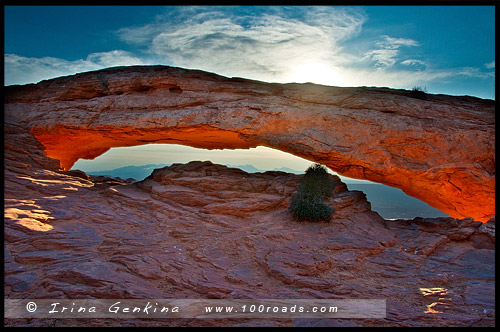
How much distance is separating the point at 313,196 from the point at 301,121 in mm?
3796

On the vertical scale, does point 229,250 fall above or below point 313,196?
below

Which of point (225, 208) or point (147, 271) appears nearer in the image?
point (147, 271)

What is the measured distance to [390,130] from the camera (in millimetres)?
13812

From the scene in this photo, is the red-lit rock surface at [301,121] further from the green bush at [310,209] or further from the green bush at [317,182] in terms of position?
the green bush at [310,209]

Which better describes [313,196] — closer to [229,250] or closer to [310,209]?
[310,209]

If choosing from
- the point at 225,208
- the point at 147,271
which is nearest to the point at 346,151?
the point at 225,208

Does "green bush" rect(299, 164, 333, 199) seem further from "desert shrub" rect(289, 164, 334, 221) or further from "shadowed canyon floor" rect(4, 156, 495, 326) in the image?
"shadowed canyon floor" rect(4, 156, 495, 326)

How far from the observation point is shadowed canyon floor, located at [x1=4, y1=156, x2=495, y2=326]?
7.68m

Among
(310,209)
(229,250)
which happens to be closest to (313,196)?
(310,209)

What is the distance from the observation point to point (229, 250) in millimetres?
10164

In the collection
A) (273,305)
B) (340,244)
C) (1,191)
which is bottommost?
(273,305)

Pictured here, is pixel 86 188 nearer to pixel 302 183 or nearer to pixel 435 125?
pixel 302 183

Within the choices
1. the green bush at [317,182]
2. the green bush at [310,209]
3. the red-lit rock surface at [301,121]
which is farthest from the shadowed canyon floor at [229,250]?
the red-lit rock surface at [301,121]

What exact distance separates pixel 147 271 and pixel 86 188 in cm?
659
